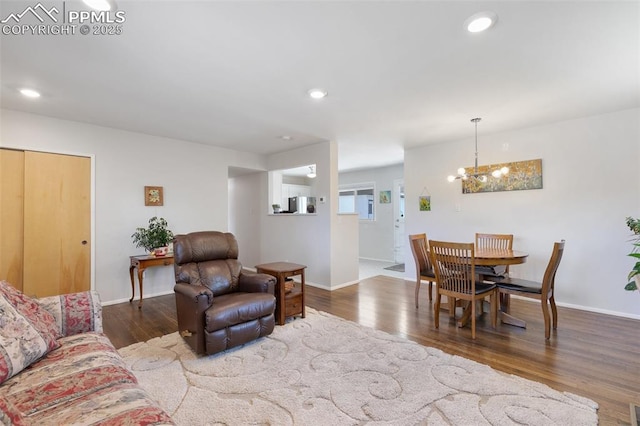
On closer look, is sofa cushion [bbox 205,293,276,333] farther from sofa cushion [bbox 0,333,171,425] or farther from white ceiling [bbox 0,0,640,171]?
white ceiling [bbox 0,0,640,171]

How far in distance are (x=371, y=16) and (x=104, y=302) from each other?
183 inches

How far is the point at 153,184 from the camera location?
4.48 meters

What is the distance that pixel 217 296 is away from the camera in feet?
9.52

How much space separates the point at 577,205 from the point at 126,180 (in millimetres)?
6199

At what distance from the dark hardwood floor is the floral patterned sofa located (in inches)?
43.3

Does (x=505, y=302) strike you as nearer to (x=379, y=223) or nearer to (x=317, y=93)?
(x=317, y=93)

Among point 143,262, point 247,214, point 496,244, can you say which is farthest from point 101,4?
point 247,214

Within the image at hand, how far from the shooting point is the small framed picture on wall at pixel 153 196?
4.39 m

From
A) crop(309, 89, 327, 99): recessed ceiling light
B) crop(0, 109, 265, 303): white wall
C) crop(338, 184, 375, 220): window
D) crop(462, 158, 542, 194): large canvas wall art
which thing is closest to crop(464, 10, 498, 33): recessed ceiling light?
crop(309, 89, 327, 99): recessed ceiling light

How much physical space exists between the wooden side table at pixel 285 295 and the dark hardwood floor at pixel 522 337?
1.76 feet

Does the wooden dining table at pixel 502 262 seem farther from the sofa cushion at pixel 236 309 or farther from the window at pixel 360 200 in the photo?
the window at pixel 360 200

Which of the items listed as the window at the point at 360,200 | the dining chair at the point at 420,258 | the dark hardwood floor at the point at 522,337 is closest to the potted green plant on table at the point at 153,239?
the dark hardwood floor at the point at 522,337

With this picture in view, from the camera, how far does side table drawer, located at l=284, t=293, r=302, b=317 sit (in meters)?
3.27

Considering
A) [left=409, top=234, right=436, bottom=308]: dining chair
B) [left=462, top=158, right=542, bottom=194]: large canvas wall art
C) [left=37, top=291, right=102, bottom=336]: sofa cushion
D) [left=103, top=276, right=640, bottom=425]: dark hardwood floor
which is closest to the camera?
[left=37, top=291, right=102, bottom=336]: sofa cushion
